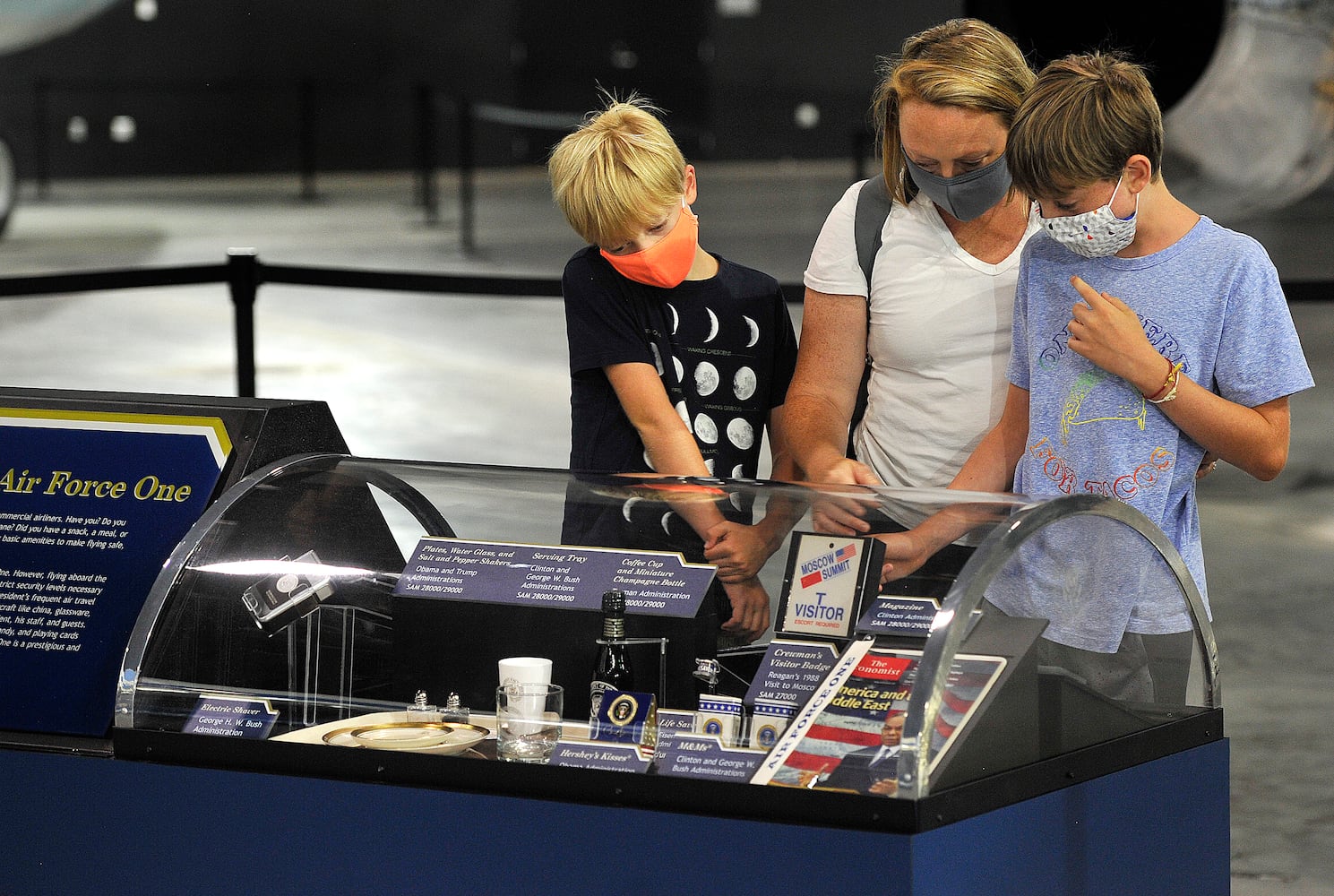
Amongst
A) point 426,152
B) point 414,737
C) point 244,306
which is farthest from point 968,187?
point 426,152

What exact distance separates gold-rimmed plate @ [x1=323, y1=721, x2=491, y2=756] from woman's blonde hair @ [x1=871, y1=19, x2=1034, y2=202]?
90 centimetres

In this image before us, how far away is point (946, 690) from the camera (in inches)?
62.1

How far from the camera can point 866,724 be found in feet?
5.30

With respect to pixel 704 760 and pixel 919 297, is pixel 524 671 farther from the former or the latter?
pixel 919 297

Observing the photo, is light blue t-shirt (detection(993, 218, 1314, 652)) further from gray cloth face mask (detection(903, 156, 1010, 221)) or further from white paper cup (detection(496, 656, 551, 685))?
white paper cup (detection(496, 656, 551, 685))

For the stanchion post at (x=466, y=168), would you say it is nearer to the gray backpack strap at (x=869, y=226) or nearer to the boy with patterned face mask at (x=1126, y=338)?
the gray backpack strap at (x=869, y=226)

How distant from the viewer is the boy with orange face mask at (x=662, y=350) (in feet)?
6.21

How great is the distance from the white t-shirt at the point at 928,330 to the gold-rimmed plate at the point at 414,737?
658 millimetres

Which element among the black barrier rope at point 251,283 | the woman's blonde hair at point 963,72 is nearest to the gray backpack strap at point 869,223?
the woman's blonde hair at point 963,72

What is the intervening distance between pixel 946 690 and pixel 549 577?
519 millimetres

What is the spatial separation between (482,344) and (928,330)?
725 cm

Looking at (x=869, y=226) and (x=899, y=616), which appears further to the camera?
(x=869, y=226)

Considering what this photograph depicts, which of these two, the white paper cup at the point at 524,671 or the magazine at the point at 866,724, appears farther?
the white paper cup at the point at 524,671

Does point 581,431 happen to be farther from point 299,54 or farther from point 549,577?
point 299,54
